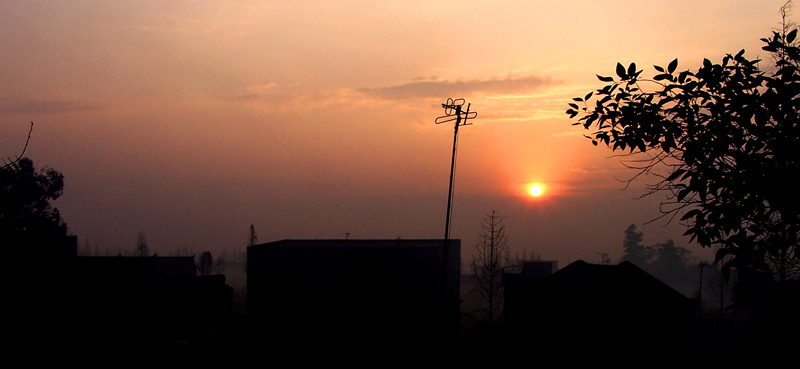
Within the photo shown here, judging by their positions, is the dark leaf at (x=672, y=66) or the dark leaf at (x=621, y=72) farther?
the dark leaf at (x=621, y=72)

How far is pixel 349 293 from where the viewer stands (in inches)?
1483

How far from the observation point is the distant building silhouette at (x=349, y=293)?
118 ft

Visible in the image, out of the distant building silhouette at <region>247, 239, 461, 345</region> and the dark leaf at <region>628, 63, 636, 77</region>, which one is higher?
the dark leaf at <region>628, 63, 636, 77</region>

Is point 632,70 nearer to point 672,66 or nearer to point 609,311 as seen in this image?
point 672,66

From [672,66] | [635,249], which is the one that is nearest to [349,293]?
[672,66]

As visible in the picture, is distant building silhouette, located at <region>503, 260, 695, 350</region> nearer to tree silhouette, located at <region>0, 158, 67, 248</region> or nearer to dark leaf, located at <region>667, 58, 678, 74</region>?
dark leaf, located at <region>667, 58, 678, 74</region>

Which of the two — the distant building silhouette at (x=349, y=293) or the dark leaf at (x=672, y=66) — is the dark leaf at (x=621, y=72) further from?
the distant building silhouette at (x=349, y=293)

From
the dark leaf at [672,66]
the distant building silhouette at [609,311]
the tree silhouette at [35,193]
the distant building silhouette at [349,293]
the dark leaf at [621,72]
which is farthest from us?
the tree silhouette at [35,193]

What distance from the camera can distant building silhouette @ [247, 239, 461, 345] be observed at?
3594 cm

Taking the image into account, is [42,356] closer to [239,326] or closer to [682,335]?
[239,326]

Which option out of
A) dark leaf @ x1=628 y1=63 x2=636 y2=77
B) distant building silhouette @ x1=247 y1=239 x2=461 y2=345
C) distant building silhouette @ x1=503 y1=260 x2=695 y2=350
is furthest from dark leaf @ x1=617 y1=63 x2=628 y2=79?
distant building silhouette @ x1=247 y1=239 x2=461 y2=345

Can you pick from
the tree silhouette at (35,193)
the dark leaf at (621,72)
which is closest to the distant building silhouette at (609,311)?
the dark leaf at (621,72)

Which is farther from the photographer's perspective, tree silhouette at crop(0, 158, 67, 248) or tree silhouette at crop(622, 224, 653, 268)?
tree silhouette at crop(622, 224, 653, 268)

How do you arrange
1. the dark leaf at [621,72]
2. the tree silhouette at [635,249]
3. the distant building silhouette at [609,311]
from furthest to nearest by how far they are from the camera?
the tree silhouette at [635,249], the distant building silhouette at [609,311], the dark leaf at [621,72]
